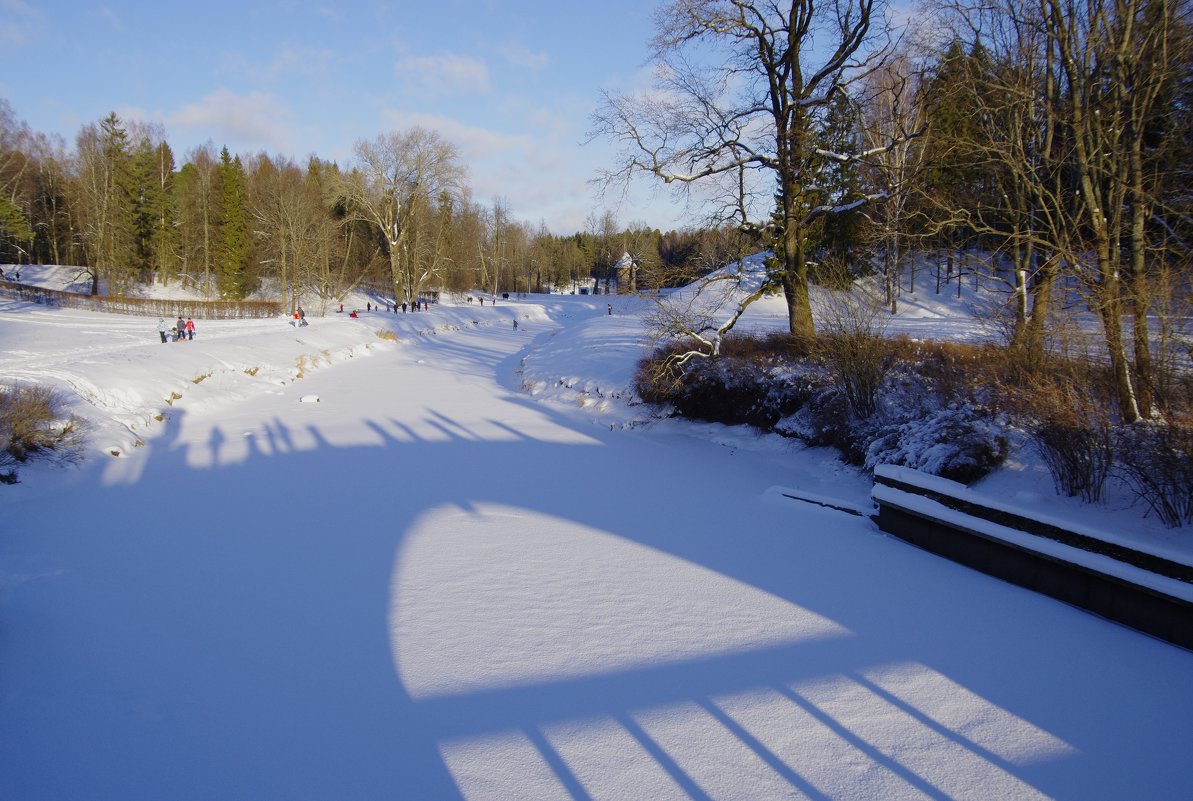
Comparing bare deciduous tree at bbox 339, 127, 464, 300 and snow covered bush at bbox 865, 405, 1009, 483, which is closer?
snow covered bush at bbox 865, 405, 1009, 483

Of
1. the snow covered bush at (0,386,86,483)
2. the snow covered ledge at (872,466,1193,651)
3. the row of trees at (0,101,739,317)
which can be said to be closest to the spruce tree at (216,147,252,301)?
the row of trees at (0,101,739,317)

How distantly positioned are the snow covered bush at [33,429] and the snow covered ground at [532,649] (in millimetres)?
425

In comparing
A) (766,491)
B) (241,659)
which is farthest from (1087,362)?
(241,659)

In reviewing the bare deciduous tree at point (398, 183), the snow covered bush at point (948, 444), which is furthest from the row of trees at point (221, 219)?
the snow covered bush at point (948, 444)

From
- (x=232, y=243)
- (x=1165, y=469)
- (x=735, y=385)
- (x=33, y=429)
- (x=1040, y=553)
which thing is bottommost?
(x=1040, y=553)

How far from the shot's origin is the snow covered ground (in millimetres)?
3488

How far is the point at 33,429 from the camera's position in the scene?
31.2 feet

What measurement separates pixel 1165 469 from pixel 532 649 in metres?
6.24

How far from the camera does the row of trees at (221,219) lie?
4612cm

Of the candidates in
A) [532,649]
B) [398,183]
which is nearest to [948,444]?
[532,649]

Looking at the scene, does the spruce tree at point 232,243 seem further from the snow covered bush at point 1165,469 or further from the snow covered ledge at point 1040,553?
the snow covered bush at point 1165,469

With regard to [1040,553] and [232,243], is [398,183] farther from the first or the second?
[1040,553]

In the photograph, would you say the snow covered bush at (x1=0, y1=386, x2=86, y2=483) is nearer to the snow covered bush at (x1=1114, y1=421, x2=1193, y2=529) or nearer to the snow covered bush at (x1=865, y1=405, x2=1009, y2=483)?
the snow covered bush at (x1=865, y1=405, x2=1009, y2=483)

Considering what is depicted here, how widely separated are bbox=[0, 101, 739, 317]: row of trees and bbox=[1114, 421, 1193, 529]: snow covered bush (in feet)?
108
